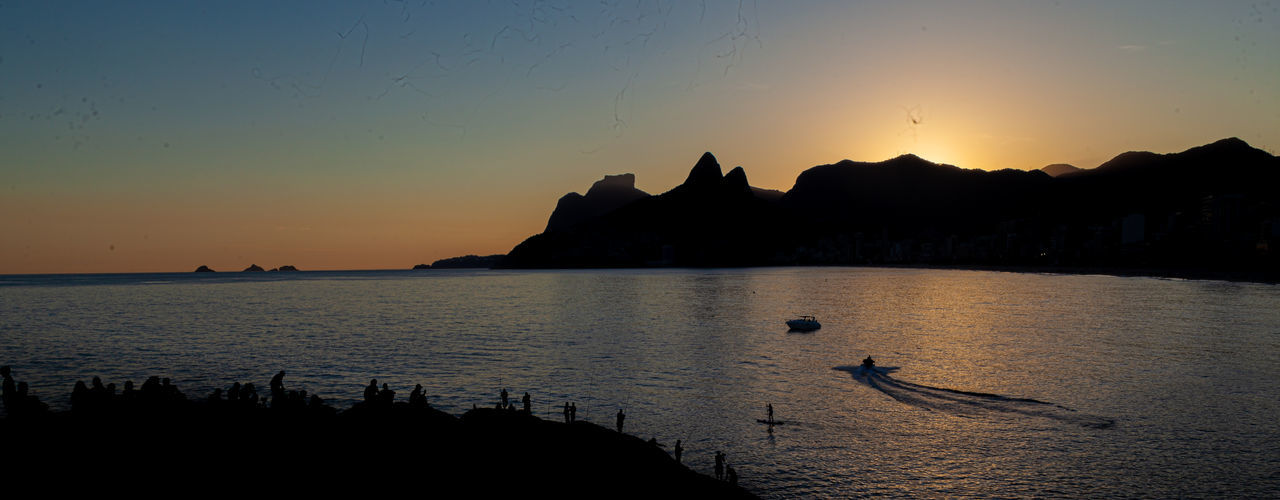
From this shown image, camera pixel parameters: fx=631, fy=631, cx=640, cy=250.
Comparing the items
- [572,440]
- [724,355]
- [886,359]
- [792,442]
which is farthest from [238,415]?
[886,359]

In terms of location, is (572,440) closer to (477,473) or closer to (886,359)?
(477,473)

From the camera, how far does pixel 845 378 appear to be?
134ft

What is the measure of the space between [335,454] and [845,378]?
31151 mm

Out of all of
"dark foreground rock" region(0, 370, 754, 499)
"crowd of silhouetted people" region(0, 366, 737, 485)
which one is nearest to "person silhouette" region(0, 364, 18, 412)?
"crowd of silhouetted people" region(0, 366, 737, 485)

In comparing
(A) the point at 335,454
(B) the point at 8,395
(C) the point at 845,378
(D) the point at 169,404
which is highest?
(B) the point at 8,395

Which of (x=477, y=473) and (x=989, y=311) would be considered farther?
(x=989, y=311)

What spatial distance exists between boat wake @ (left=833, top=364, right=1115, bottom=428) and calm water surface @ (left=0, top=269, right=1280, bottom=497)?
0.17 metres

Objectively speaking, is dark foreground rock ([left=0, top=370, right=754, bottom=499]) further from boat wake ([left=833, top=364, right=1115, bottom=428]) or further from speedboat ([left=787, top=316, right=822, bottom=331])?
speedboat ([left=787, top=316, right=822, bottom=331])

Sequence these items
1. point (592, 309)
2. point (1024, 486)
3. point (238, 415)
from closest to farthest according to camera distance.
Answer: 1. point (1024, 486)
2. point (238, 415)
3. point (592, 309)

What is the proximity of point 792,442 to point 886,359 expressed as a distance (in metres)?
26.3

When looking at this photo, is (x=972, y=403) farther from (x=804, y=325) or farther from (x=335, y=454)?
(x=804, y=325)

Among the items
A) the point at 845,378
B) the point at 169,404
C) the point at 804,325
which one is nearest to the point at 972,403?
the point at 845,378

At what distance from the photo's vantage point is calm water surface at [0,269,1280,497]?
23.0 meters

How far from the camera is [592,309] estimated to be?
348ft
